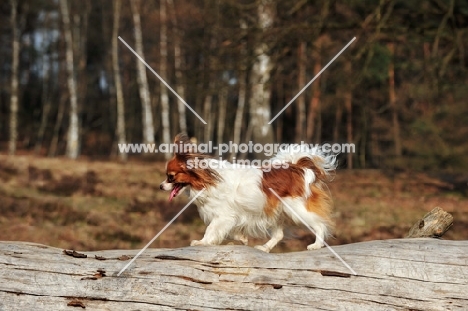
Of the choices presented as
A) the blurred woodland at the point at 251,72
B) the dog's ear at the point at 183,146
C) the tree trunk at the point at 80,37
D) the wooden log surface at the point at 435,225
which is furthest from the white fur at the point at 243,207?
the tree trunk at the point at 80,37

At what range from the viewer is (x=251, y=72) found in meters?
19.8

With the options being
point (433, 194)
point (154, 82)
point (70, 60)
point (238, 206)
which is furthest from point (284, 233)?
point (154, 82)

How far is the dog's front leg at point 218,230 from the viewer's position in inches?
219

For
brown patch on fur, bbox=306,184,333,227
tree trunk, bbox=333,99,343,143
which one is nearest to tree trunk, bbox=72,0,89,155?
tree trunk, bbox=333,99,343,143

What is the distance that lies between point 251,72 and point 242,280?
52.8 feet

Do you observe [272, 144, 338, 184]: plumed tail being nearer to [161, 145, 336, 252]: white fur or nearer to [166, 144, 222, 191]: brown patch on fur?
[161, 145, 336, 252]: white fur

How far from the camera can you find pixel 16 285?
4055 millimetres

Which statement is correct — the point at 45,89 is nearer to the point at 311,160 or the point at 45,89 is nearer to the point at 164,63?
the point at 164,63

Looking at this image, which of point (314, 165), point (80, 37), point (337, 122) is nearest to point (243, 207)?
point (314, 165)

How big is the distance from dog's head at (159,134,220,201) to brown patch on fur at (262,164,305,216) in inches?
20.0

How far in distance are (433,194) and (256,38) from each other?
645 cm

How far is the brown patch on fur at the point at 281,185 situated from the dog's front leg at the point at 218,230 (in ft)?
1.29

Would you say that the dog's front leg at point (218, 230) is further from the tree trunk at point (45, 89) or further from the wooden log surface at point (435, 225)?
the tree trunk at point (45, 89)

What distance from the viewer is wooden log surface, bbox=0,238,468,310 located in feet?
12.9
